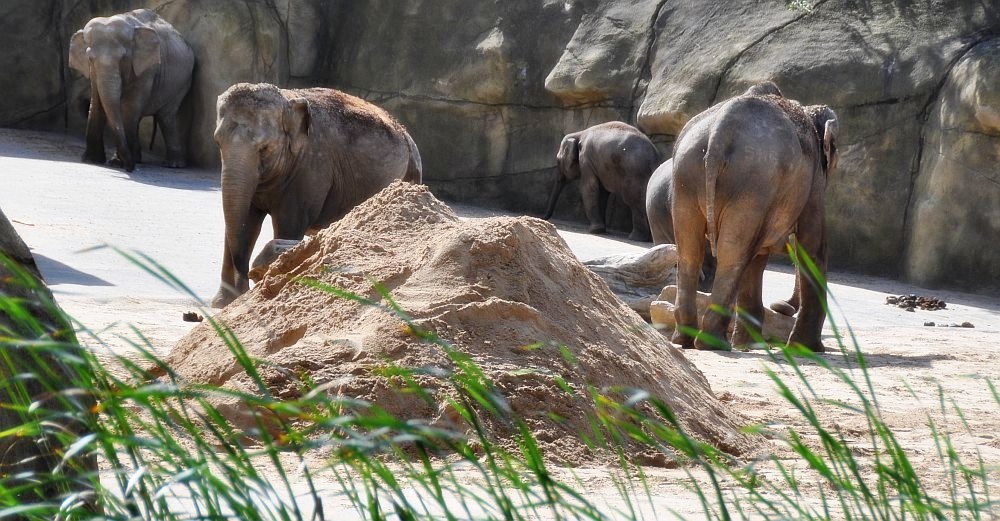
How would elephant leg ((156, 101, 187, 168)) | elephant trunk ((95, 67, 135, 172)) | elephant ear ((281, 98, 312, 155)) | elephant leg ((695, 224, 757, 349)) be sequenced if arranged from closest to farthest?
elephant leg ((695, 224, 757, 349)), elephant ear ((281, 98, 312, 155)), elephant trunk ((95, 67, 135, 172)), elephant leg ((156, 101, 187, 168))

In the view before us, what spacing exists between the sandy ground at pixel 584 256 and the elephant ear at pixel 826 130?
105 centimetres

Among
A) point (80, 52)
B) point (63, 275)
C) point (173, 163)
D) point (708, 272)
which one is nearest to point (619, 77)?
point (708, 272)

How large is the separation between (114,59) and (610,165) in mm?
6808

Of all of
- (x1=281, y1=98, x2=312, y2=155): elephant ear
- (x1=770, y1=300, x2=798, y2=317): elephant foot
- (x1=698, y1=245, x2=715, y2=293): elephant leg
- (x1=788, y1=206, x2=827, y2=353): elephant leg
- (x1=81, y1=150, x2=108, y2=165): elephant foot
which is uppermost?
(x1=281, y1=98, x2=312, y2=155): elephant ear

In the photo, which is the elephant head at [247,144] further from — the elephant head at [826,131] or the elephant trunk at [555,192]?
the elephant trunk at [555,192]

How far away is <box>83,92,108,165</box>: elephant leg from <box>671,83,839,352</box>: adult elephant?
1182 cm

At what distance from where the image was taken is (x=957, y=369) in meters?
8.09

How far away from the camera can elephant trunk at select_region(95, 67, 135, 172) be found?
18188 millimetres

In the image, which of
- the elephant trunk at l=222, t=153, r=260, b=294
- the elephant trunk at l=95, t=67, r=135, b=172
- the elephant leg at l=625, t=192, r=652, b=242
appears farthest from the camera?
the elephant trunk at l=95, t=67, r=135, b=172

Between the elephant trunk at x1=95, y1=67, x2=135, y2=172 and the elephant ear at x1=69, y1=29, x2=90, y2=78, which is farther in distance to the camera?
the elephant ear at x1=69, y1=29, x2=90, y2=78

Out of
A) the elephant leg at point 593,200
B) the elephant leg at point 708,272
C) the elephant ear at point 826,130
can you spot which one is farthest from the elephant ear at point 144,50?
the elephant ear at point 826,130

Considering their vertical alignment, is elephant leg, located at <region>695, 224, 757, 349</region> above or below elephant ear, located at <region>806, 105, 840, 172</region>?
below

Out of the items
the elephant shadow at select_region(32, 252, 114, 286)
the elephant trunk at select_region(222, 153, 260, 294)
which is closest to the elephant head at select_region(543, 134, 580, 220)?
the elephant shadow at select_region(32, 252, 114, 286)

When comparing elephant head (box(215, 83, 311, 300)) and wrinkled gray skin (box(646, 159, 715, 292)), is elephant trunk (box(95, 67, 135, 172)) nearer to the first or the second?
wrinkled gray skin (box(646, 159, 715, 292))
